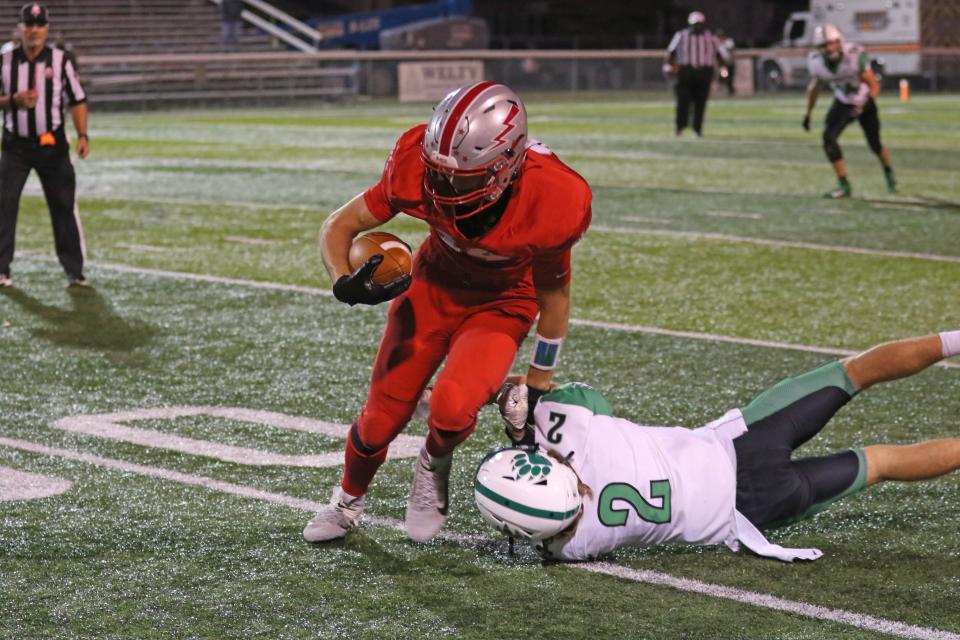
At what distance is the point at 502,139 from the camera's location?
4.23 m

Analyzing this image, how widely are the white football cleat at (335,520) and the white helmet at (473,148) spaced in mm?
935

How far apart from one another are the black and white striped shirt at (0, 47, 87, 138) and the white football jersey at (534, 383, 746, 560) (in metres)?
5.63

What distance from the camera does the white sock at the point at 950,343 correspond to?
182 inches

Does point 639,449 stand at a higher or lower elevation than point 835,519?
higher

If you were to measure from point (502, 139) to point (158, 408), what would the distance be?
2.66 m

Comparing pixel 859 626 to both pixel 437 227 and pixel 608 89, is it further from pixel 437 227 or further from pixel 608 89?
pixel 608 89

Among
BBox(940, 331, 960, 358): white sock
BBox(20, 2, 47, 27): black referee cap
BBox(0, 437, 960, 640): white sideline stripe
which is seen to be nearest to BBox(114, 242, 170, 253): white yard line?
BBox(20, 2, 47, 27): black referee cap

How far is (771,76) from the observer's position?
37.2 m

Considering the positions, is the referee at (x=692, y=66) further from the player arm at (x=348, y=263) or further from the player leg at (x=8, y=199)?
the player arm at (x=348, y=263)

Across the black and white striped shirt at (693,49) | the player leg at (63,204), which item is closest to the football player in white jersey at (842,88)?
the player leg at (63,204)

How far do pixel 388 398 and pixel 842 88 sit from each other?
10385 millimetres

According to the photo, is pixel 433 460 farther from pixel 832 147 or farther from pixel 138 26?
pixel 138 26

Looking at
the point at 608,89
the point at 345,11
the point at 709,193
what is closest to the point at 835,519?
the point at 709,193

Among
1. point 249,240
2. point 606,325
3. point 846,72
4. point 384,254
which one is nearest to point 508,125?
point 384,254
